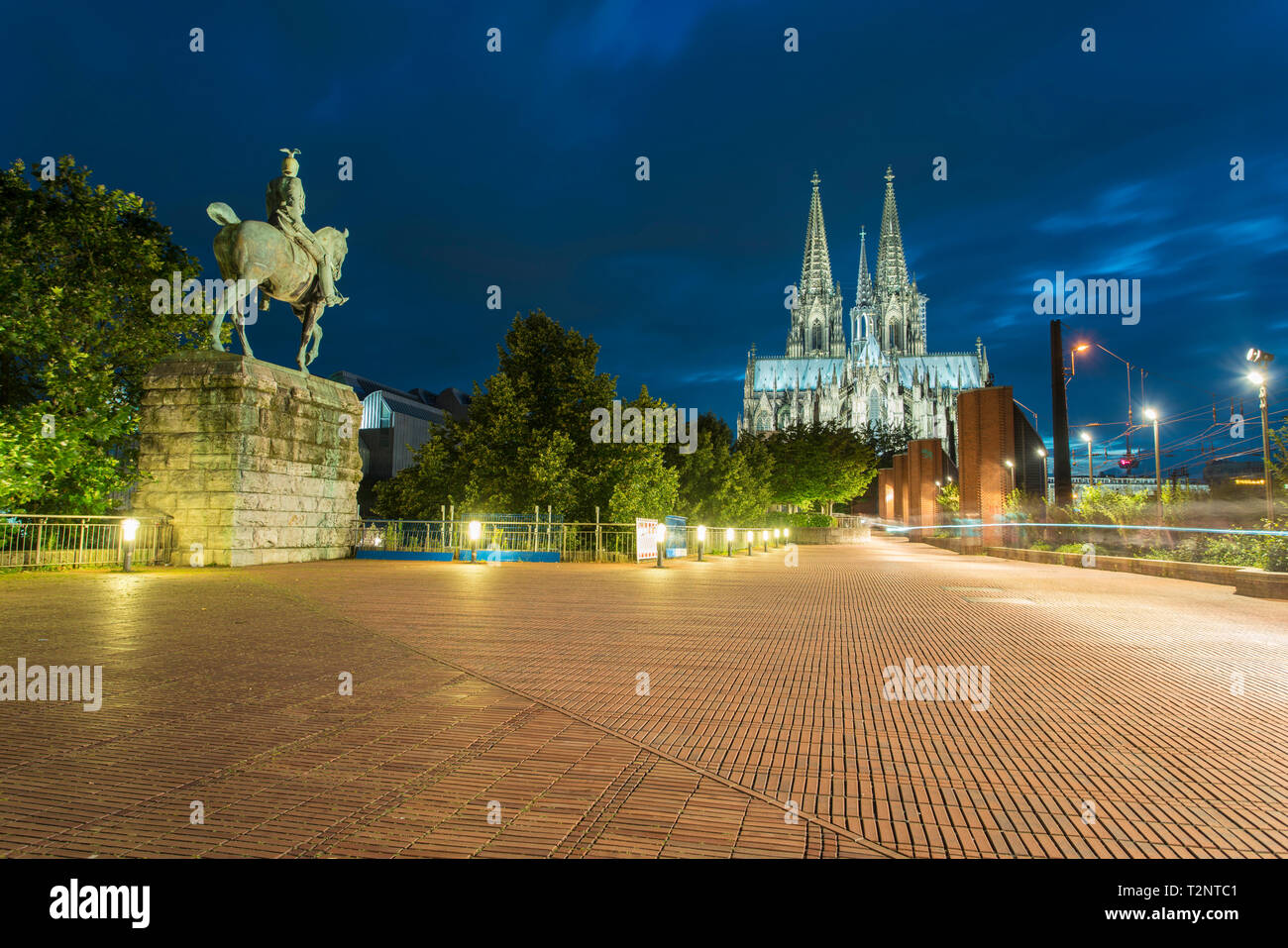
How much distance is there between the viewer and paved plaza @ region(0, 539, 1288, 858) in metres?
2.90

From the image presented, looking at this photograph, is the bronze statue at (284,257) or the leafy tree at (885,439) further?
the leafy tree at (885,439)

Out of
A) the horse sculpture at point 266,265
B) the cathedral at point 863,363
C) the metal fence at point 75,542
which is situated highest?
the cathedral at point 863,363

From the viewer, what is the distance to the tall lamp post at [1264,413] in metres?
17.5

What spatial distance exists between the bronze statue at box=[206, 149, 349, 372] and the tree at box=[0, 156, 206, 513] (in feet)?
11.2

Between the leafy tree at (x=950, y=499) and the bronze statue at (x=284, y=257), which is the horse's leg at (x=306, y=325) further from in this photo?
the leafy tree at (x=950, y=499)

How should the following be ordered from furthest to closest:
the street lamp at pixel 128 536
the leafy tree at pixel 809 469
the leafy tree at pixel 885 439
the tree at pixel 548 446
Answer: the leafy tree at pixel 885 439
the leafy tree at pixel 809 469
the tree at pixel 548 446
the street lamp at pixel 128 536

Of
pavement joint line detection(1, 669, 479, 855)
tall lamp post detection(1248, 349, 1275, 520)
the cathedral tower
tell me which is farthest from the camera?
the cathedral tower

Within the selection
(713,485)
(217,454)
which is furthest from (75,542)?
(713,485)

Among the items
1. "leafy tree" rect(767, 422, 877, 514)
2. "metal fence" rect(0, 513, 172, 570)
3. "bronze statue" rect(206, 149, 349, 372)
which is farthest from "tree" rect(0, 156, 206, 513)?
"leafy tree" rect(767, 422, 877, 514)

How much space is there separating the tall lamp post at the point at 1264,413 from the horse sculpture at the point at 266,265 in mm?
22847

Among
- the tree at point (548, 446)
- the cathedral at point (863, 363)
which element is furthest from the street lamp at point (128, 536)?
the cathedral at point (863, 363)

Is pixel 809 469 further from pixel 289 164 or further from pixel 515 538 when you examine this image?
pixel 289 164

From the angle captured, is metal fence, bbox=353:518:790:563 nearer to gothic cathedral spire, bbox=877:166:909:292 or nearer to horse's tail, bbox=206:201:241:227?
horse's tail, bbox=206:201:241:227
